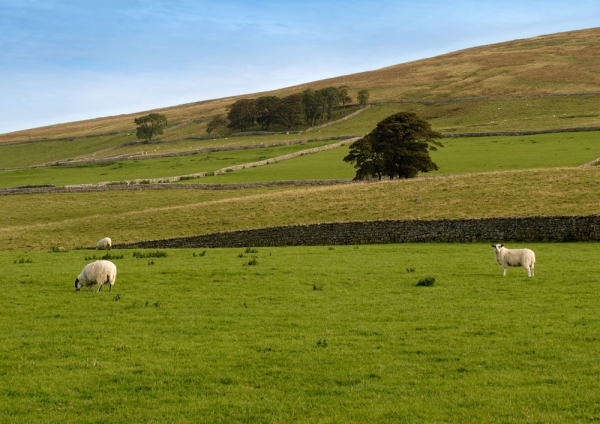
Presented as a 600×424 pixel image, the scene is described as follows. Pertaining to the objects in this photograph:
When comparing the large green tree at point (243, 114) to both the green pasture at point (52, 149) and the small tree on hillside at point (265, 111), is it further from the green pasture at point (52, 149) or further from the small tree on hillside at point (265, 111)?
the green pasture at point (52, 149)

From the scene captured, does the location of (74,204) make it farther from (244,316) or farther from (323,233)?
(244,316)

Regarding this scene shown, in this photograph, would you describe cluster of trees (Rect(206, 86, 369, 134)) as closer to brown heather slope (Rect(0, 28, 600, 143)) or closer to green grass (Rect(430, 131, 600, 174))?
brown heather slope (Rect(0, 28, 600, 143))

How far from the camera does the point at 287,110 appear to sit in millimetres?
140000

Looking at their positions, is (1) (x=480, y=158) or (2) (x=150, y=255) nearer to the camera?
(2) (x=150, y=255)

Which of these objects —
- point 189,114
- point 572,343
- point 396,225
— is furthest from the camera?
point 189,114

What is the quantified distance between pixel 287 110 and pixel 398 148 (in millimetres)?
80866

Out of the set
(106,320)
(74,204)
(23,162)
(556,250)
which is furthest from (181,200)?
(23,162)

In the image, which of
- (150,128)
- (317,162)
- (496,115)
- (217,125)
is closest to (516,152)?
(317,162)

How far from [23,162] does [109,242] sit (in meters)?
108

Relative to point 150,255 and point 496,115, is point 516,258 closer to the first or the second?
point 150,255

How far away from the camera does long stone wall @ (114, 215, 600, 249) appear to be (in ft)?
108

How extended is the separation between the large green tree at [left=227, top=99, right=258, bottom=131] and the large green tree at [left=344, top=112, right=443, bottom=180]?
85.7 m

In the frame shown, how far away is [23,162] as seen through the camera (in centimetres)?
13750

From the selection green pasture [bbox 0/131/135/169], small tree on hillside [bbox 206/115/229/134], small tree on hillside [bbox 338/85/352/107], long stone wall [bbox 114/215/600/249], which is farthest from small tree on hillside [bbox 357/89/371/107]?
long stone wall [bbox 114/215/600/249]
